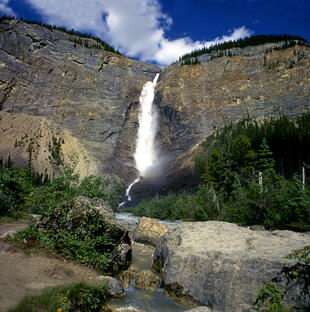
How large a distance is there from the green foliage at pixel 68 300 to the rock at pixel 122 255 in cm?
221

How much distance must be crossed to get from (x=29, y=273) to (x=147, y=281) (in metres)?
3.18

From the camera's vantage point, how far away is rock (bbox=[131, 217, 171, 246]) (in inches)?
480

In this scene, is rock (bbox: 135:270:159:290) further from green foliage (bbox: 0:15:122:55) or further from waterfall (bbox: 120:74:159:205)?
green foliage (bbox: 0:15:122:55)

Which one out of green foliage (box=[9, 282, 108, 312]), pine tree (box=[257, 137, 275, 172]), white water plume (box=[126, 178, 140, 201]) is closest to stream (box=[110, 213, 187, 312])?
green foliage (box=[9, 282, 108, 312])

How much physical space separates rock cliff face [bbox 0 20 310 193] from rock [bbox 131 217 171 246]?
34.5 metres

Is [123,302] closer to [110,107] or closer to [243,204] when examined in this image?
[243,204]

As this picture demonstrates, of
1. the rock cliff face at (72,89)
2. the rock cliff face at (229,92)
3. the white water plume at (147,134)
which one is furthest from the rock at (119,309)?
the white water plume at (147,134)

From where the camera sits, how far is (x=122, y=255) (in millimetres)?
7430

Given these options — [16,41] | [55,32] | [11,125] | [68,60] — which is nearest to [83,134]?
[11,125]

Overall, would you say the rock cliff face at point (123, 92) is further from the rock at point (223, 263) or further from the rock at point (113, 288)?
the rock at point (113, 288)

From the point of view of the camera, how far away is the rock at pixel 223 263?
14.2 ft

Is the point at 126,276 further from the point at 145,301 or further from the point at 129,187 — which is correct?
the point at 129,187

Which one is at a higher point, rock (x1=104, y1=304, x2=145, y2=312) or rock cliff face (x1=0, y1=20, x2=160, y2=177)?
rock cliff face (x1=0, y1=20, x2=160, y2=177)

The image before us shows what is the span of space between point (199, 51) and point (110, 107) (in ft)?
126
